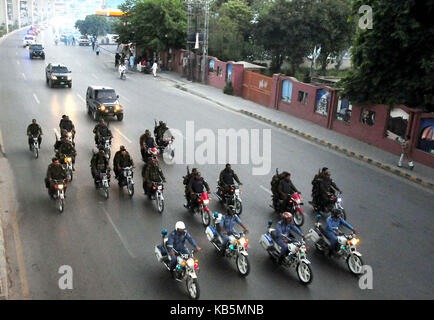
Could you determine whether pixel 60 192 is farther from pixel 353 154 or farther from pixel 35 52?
pixel 35 52

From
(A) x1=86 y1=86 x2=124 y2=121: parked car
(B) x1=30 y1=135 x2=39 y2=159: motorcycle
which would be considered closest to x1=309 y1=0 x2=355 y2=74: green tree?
(A) x1=86 y1=86 x2=124 y2=121: parked car

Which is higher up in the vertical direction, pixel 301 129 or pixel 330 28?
pixel 330 28

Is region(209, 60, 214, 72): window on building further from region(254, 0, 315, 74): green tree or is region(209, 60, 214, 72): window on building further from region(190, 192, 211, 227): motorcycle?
region(190, 192, 211, 227): motorcycle

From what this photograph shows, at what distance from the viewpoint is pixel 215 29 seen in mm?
43719

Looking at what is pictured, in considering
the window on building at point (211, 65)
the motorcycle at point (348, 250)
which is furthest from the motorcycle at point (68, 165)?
the window on building at point (211, 65)

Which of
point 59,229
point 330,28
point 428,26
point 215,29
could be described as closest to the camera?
point 59,229

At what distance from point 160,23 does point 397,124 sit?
31.7 metres

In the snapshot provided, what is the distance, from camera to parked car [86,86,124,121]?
23.8 meters

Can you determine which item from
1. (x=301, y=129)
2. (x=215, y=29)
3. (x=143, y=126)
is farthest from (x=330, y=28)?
(x=143, y=126)

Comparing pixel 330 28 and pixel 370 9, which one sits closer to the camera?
pixel 370 9

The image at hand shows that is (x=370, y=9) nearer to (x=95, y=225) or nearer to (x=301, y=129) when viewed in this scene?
(x=301, y=129)

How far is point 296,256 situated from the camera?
32.0ft
